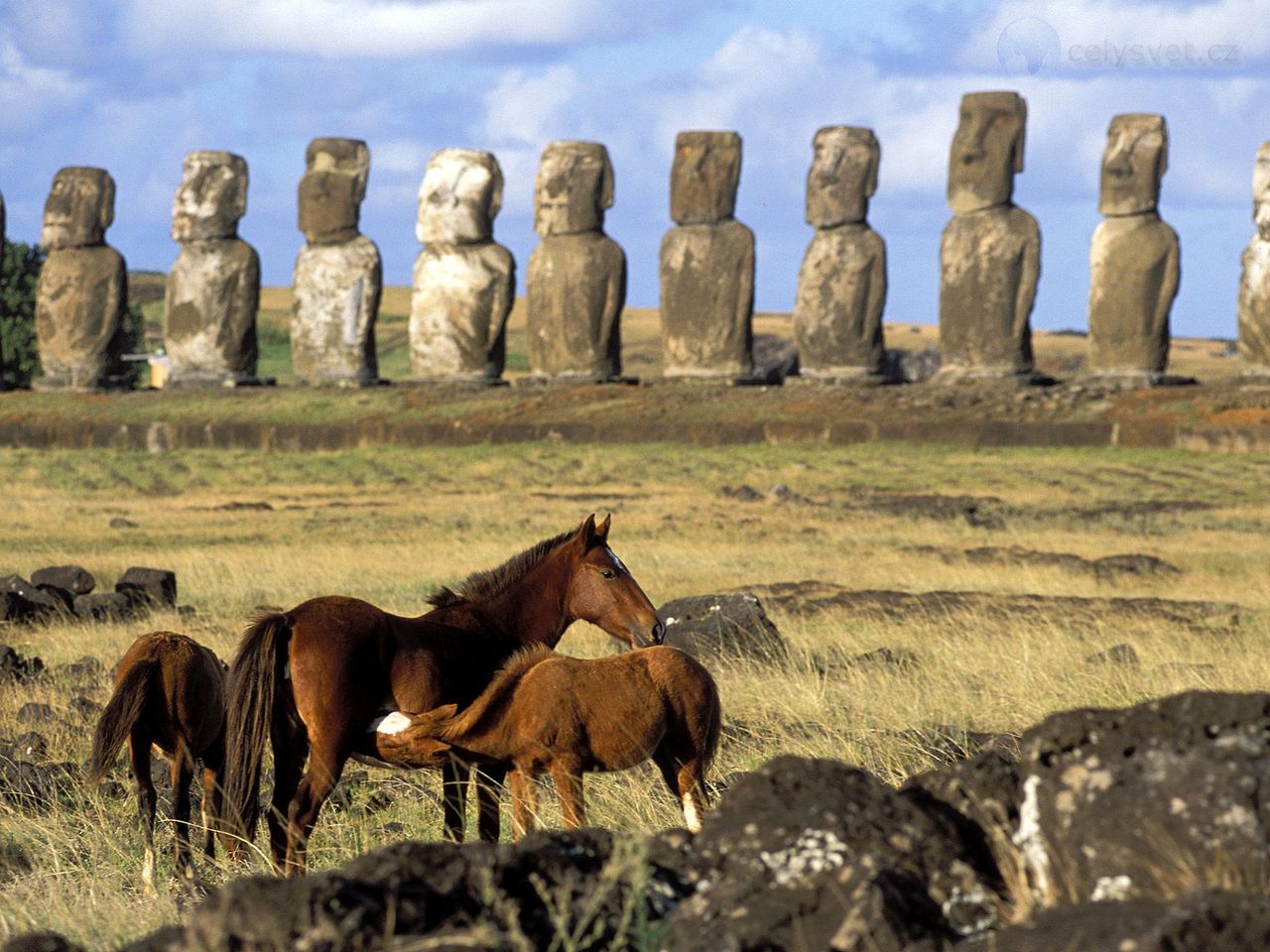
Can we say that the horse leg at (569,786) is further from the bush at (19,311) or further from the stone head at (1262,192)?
the bush at (19,311)

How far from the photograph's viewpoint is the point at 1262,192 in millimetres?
28781

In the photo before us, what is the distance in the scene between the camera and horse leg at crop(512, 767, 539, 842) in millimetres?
5238

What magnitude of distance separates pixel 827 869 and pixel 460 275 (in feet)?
94.7

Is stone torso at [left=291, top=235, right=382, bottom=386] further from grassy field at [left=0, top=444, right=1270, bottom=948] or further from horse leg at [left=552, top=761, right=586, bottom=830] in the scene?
horse leg at [left=552, top=761, right=586, bottom=830]

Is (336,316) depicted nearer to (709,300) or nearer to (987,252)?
(709,300)

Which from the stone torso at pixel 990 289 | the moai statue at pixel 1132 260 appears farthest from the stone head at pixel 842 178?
the moai statue at pixel 1132 260

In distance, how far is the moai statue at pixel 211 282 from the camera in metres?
33.5

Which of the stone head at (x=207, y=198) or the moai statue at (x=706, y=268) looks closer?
the moai statue at (x=706, y=268)

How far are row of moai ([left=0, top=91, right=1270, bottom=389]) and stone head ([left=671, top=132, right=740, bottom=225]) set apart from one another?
0.03 m

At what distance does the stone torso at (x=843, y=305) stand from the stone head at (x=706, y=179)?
187cm

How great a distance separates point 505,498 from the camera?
22062mm

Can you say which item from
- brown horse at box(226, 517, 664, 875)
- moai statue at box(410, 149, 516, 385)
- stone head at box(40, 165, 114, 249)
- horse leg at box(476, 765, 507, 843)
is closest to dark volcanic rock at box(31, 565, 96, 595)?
brown horse at box(226, 517, 664, 875)

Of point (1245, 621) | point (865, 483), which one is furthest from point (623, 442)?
point (1245, 621)

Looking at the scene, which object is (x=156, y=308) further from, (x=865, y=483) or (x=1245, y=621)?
(x=1245, y=621)
